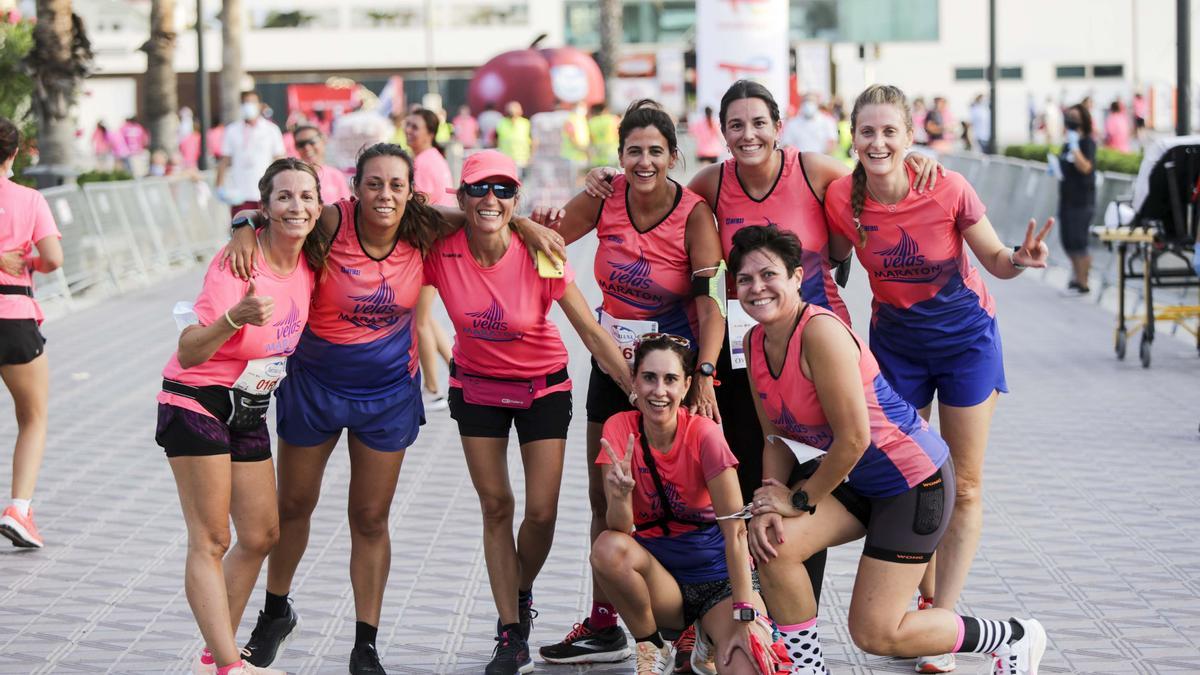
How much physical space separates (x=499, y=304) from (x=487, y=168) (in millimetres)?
449

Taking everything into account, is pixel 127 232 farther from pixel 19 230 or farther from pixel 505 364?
pixel 505 364

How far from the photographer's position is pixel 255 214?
17.3ft

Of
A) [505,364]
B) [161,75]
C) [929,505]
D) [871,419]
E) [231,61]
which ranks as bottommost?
[929,505]

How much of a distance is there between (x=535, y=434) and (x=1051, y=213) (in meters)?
13.4

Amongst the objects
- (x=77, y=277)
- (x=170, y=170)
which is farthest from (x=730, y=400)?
(x=170, y=170)

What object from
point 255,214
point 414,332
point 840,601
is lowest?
point 840,601

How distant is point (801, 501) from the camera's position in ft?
16.1

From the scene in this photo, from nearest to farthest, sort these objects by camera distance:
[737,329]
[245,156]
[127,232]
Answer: [737,329] < [245,156] < [127,232]

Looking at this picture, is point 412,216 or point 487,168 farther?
point 412,216

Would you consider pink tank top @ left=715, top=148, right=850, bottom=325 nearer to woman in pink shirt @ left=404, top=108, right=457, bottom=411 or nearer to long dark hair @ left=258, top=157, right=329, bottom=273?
long dark hair @ left=258, top=157, right=329, bottom=273

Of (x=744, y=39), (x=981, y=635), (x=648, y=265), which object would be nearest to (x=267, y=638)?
(x=648, y=265)

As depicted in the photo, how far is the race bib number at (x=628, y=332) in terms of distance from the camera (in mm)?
5527

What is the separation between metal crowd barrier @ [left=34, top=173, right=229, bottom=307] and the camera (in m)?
15.5

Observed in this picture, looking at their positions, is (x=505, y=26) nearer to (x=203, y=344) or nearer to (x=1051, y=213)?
(x=1051, y=213)
